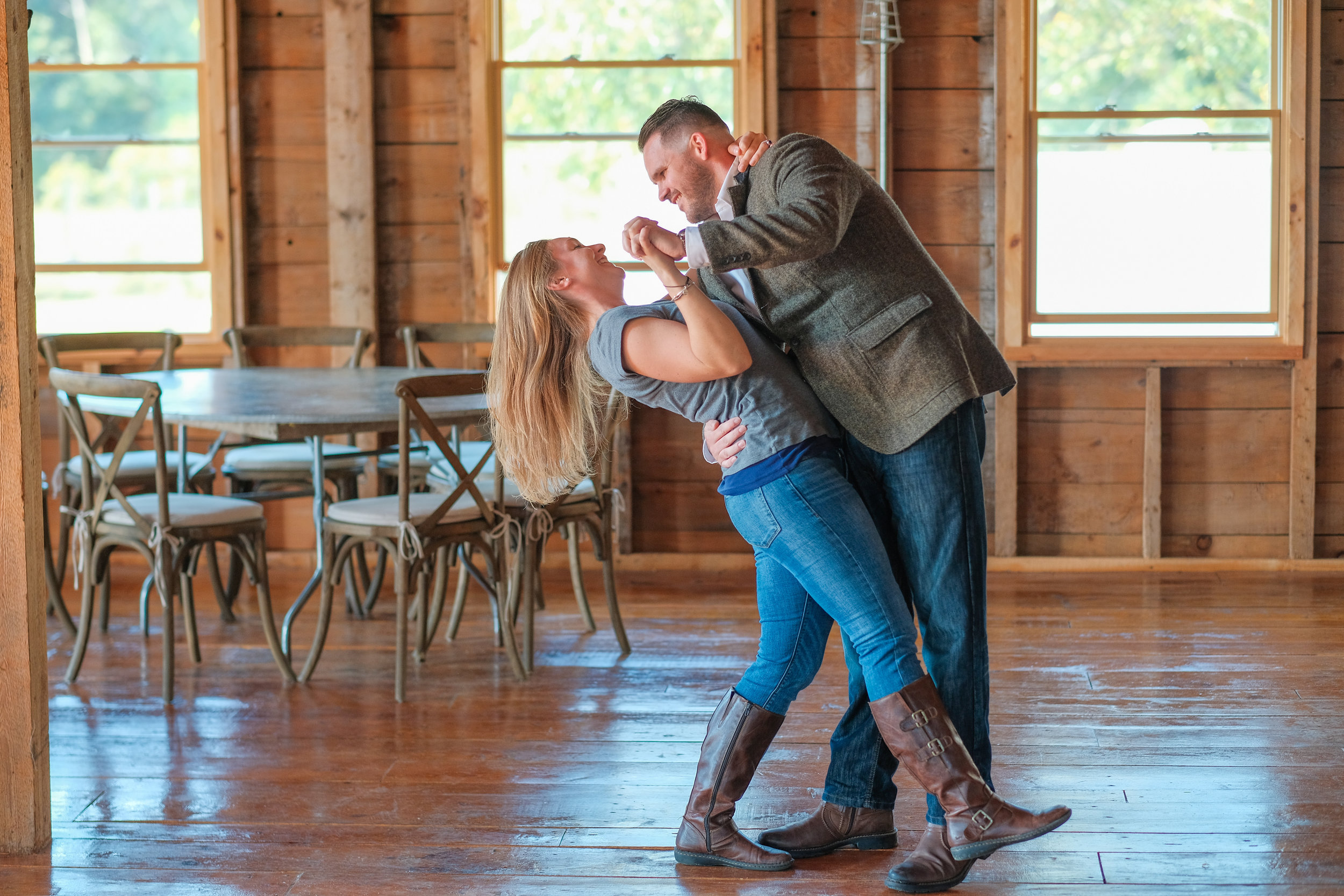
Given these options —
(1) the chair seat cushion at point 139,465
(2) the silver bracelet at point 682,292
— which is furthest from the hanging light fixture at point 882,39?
(2) the silver bracelet at point 682,292

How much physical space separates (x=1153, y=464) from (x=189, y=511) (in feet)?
11.1

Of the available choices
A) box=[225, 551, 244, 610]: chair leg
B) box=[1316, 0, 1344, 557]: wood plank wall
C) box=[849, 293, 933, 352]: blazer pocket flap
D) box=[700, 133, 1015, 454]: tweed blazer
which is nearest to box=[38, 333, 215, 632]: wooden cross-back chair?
box=[225, 551, 244, 610]: chair leg

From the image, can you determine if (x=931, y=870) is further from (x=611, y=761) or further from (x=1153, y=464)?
(x=1153, y=464)

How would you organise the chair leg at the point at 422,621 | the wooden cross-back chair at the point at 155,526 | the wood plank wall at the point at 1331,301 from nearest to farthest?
the wooden cross-back chair at the point at 155,526
the chair leg at the point at 422,621
the wood plank wall at the point at 1331,301

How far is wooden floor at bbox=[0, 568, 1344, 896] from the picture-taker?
7.92 ft

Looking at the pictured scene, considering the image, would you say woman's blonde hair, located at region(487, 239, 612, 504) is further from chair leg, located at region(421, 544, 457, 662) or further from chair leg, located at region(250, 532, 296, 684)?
chair leg, located at region(250, 532, 296, 684)

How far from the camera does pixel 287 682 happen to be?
3602 mm

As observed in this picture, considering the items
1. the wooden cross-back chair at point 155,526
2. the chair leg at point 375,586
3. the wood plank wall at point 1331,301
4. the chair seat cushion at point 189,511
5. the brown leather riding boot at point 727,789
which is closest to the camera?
the brown leather riding boot at point 727,789

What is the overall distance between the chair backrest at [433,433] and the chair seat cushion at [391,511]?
0.09 feet

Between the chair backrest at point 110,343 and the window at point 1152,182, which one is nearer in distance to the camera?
the chair backrest at point 110,343

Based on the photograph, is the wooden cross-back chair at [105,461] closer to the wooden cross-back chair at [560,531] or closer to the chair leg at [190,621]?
the chair leg at [190,621]

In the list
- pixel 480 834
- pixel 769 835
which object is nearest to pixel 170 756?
pixel 480 834

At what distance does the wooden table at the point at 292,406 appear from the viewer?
11.0ft

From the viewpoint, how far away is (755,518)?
223 centimetres
